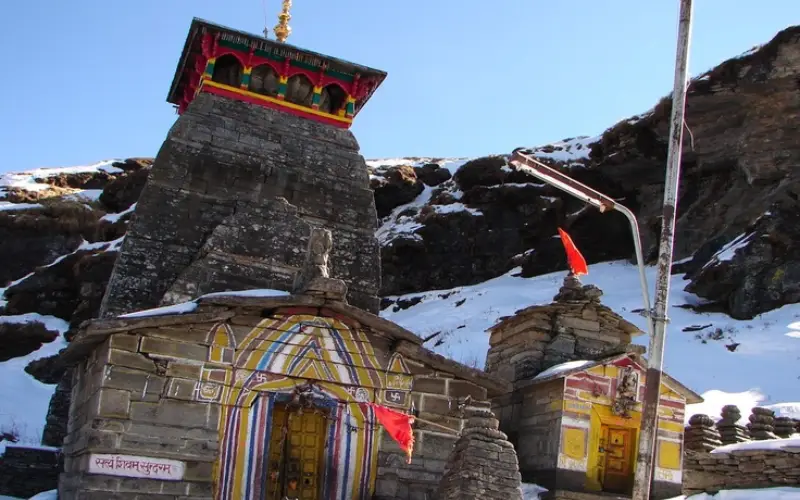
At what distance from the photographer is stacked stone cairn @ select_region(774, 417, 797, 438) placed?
691 inches

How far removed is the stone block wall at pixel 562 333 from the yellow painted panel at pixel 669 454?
197 cm

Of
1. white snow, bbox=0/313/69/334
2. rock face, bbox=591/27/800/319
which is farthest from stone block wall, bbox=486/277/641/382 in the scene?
white snow, bbox=0/313/69/334

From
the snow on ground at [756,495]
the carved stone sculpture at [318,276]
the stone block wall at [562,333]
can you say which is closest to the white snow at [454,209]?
the stone block wall at [562,333]

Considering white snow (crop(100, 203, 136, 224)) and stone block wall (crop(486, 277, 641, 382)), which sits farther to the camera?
white snow (crop(100, 203, 136, 224))

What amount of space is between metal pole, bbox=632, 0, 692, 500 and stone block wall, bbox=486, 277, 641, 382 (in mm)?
6544

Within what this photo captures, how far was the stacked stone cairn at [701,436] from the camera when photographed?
54.4 ft

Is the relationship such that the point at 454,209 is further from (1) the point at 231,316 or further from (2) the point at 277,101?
(1) the point at 231,316

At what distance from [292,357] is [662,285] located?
5.28m

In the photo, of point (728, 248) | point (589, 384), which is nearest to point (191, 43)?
point (589, 384)

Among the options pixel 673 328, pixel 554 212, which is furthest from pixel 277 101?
pixel 554 212

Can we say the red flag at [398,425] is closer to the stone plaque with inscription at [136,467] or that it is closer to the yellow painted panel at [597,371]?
the stone plaque with inscription at [136,467]

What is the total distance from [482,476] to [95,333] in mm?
5263

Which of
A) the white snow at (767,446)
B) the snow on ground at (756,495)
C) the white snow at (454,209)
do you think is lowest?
the snow on ground at (756,495)

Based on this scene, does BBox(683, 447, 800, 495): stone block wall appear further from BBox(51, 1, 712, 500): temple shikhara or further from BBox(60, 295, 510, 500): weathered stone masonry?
BBox(60, 295, 510, 500): weathered stone masonry
